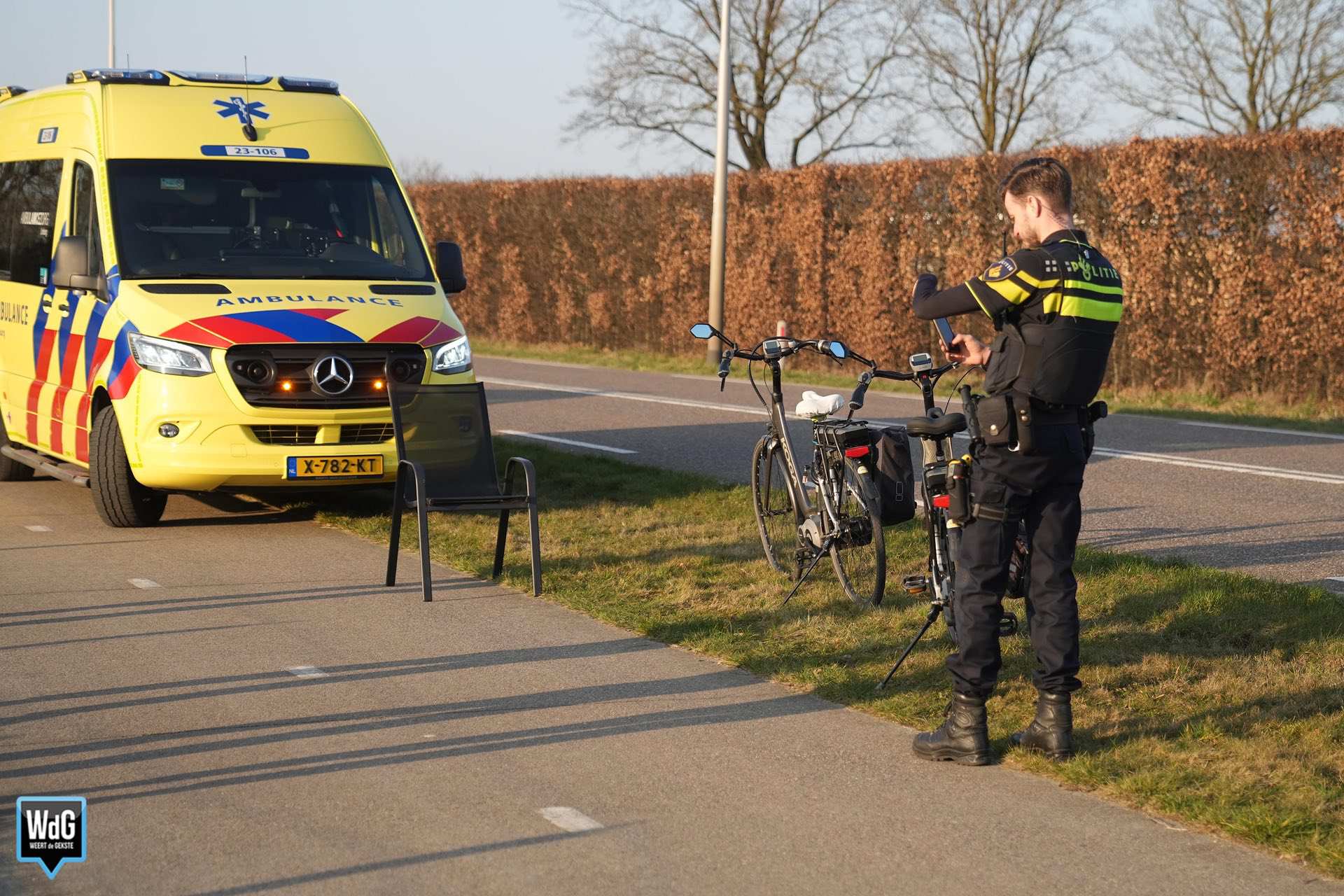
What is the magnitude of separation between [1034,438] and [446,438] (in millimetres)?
4029

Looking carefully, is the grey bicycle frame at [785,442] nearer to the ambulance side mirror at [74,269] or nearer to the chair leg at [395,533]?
the chair leg at [395,533]

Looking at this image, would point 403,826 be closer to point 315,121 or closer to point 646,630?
point 646,630

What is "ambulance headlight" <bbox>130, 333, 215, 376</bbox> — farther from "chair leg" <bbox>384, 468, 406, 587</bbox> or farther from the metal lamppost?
the metal lamppost

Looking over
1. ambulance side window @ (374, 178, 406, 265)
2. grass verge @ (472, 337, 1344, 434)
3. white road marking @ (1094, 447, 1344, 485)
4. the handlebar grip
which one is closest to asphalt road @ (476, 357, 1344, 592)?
white road marking @ (1094, 447, 1344, 485)


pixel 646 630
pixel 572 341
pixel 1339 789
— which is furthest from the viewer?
pixel 572 341

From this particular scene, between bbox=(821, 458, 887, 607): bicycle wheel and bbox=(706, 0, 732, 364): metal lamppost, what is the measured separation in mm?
14525

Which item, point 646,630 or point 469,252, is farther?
point 469,252

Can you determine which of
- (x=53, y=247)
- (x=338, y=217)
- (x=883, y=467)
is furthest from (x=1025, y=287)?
(x=53, y=247)

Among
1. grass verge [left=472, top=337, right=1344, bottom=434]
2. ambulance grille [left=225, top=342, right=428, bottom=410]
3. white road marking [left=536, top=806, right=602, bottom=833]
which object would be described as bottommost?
white road marking [left=536, top=806, right=602, bottom=833]

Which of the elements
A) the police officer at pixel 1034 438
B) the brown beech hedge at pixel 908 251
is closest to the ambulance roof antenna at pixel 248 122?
the police officer at pixel 1034 438

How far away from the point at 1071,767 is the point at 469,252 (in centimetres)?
2596

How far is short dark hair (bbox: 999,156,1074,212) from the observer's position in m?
5.09

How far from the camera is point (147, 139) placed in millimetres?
10156

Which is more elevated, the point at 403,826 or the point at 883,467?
the point at 883,467
